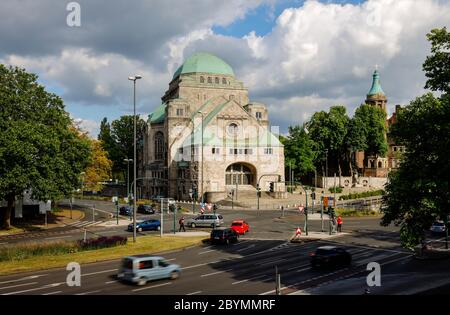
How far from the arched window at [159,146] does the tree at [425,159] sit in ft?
249

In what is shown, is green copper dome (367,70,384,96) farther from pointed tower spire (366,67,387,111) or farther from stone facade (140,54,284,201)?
stone facade (140,54,284,201)

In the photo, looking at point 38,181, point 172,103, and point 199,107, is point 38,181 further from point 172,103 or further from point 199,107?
point 199,107

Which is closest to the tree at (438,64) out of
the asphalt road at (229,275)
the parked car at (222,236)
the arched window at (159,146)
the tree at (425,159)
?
the tree at (425,159)

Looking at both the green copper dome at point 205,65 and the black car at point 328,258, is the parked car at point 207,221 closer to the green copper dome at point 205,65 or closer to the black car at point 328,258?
the black car at point 328,258

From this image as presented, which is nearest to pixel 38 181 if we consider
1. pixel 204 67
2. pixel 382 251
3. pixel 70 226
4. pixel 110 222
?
pixel 70 226

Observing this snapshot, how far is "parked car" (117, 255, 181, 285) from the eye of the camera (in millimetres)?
24297

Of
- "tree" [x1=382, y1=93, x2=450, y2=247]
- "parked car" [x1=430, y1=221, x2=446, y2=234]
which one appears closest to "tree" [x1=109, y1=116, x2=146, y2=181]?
"parked car" [x1=430, y1=221, x2=446, y2=234]

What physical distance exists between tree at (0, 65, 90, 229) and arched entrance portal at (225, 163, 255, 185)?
36.4 m

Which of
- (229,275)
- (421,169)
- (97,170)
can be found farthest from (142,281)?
(97,170)

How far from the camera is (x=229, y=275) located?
26859 millimetres

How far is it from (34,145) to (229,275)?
1240 inches

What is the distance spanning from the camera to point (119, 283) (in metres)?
24.9

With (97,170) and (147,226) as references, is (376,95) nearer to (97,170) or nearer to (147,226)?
(97,170)
